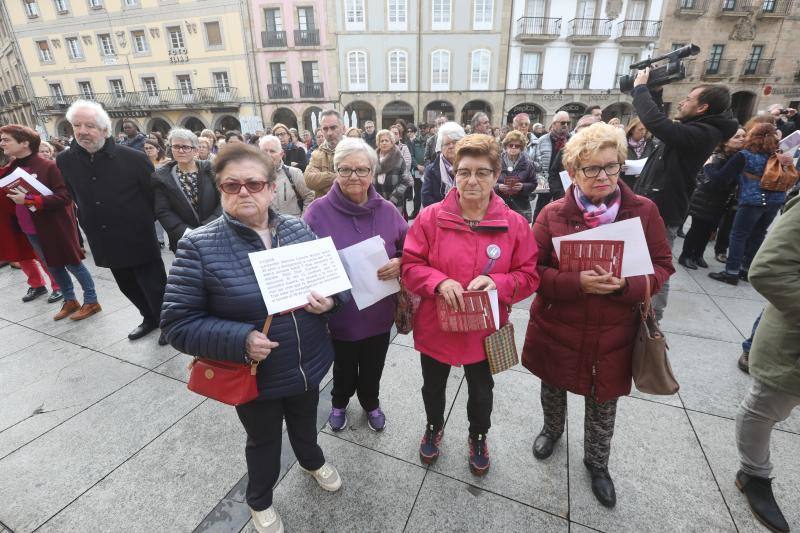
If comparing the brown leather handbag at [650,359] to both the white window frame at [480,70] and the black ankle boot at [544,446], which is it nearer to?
the black ankle boot at [544,446]

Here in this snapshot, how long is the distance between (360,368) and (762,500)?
2351 millimetres

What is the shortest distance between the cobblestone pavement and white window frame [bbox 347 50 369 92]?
22269 millimetres

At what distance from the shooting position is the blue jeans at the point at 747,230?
4.42 m

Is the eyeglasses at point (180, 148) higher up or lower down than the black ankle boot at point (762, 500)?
higher up

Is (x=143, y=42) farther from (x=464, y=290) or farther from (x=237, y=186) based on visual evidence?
(x=464, y=290)

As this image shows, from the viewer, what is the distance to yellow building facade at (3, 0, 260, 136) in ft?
72.3

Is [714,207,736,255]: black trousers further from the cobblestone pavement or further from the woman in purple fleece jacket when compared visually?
the woman in purple fleece jacket

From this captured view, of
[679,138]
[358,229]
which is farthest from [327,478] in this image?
[679,138]

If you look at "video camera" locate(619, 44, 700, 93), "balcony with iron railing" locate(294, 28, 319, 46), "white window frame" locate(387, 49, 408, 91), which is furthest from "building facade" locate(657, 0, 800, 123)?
"video camera" locate(619, 44, 700, 93)

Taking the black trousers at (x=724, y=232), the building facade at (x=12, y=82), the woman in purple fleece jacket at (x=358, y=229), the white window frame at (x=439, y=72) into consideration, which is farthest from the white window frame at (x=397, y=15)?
the building facade at (x=12, y=82)

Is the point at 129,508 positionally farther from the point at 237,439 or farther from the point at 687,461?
the point at 687,461

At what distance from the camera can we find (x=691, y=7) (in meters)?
19.6

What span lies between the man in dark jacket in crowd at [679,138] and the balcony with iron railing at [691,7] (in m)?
24.6

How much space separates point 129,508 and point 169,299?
58.2 inches
